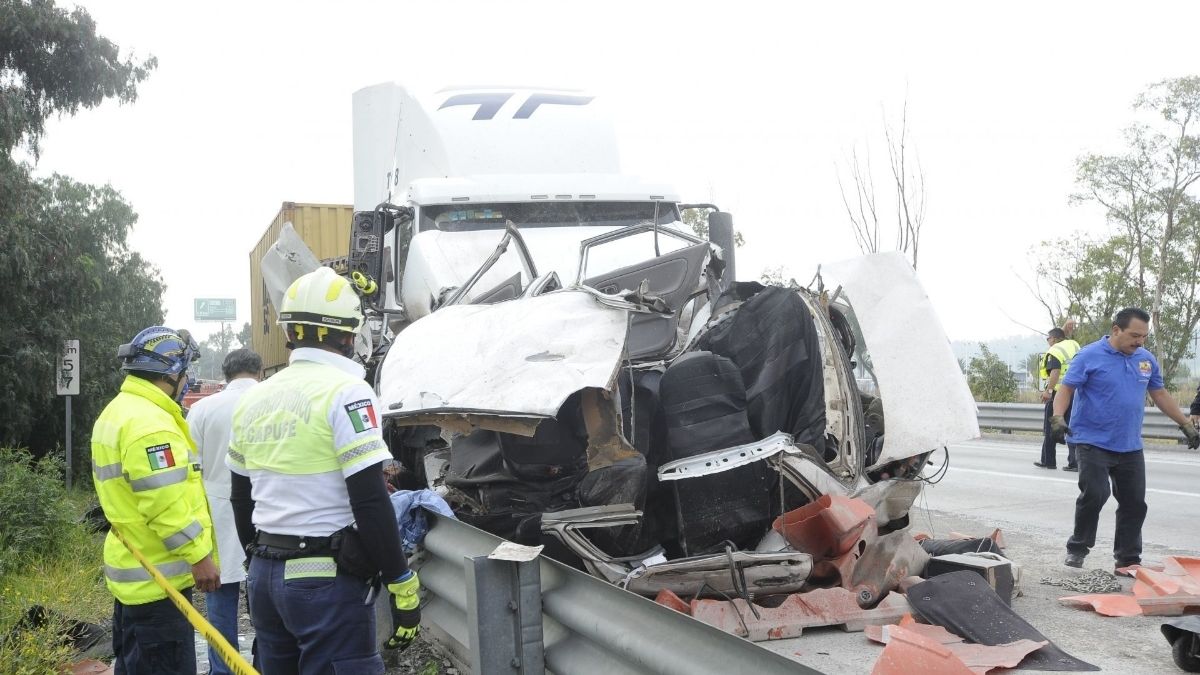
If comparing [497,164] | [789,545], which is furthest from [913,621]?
[497,164]

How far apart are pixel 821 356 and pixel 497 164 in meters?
4.31

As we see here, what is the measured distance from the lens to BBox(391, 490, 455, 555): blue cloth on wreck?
4.30 metres

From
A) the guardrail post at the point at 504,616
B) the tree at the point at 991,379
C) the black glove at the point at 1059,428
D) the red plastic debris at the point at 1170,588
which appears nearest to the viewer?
the guardrail post at the point at 504,616

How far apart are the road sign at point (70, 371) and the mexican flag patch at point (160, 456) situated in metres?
9.78

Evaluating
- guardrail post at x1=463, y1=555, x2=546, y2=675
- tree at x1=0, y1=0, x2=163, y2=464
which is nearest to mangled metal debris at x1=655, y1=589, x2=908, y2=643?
guardrail post at x1=463, y1=555, x2=546, y2=675

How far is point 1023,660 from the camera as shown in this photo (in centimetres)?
420

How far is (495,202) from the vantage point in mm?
8125

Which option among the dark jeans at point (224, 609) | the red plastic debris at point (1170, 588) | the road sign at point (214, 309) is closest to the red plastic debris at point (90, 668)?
the dark jeans at point (224, 609)

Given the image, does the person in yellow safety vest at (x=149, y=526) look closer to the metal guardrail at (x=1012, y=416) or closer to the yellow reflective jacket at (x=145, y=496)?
the yellow reflective jacket at (x=145, y=496)

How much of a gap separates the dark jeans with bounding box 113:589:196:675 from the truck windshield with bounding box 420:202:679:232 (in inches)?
180

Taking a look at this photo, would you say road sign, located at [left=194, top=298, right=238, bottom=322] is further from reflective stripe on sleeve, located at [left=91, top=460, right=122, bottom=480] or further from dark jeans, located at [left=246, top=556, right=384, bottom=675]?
dark jeans, located at [left=246, top=556, right=384, bottom=675]

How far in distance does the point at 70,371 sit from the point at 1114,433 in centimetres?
1143

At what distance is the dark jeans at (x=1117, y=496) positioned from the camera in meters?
6.02

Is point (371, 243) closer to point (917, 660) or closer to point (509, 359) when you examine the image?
point (509, 359)
